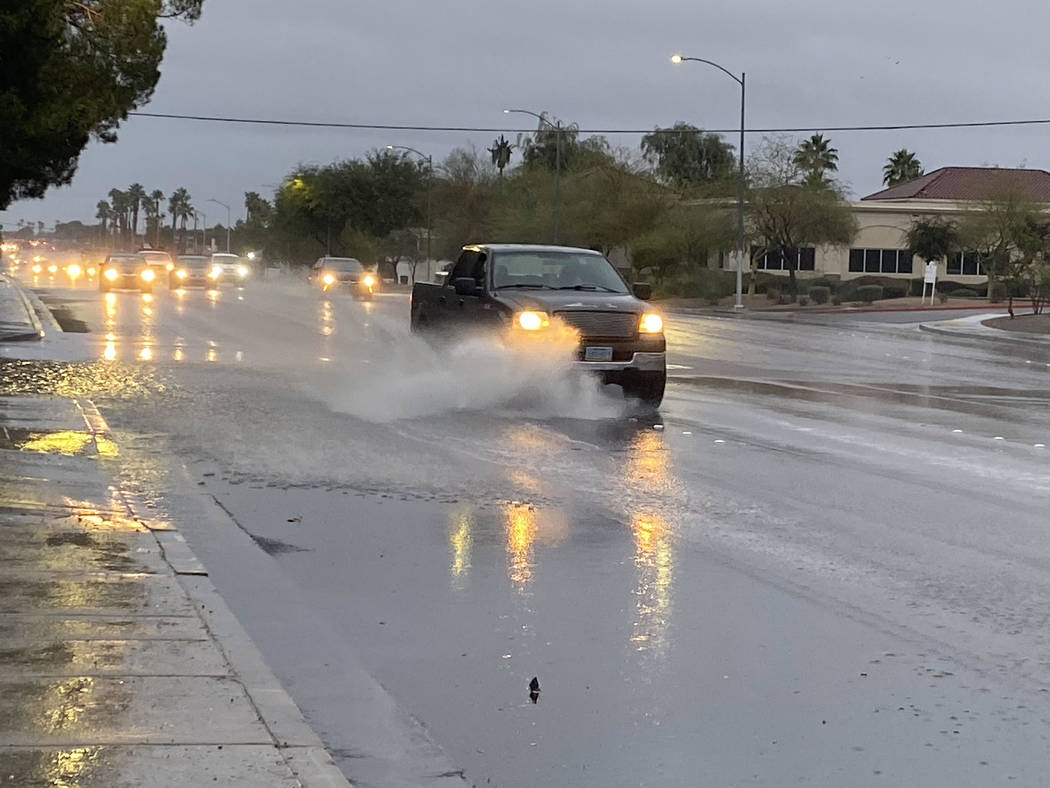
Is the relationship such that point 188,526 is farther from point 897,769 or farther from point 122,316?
point 122,316

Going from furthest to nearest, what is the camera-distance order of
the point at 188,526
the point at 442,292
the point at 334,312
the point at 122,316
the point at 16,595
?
the point at 334,312, the point at 122,316, the point at 442,292, the point at 188,526, the point at 16,595

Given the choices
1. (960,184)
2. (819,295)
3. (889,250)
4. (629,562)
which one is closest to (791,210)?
(819,295)

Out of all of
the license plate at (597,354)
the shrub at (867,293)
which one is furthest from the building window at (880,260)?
the license plate at (597,354)

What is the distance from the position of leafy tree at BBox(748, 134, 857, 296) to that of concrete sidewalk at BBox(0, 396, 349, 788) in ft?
181

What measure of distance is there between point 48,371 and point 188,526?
11297 millimetres

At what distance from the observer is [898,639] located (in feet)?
22.9

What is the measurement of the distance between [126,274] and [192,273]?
532 cm

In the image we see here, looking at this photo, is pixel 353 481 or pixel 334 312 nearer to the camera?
pixel 353 481

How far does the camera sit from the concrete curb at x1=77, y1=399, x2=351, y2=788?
5066 mm

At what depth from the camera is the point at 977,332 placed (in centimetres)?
3947

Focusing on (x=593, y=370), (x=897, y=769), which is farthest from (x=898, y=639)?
(x=593, y=370)

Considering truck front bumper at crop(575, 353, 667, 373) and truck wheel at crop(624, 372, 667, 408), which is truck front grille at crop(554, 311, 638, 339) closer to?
truck front bumper at crop(575, 353, 667, 373)

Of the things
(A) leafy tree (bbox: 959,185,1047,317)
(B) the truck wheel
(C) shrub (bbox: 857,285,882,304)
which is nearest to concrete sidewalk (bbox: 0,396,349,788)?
(B) the truck wheel

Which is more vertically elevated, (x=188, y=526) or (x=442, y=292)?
(x=442, y=292)
